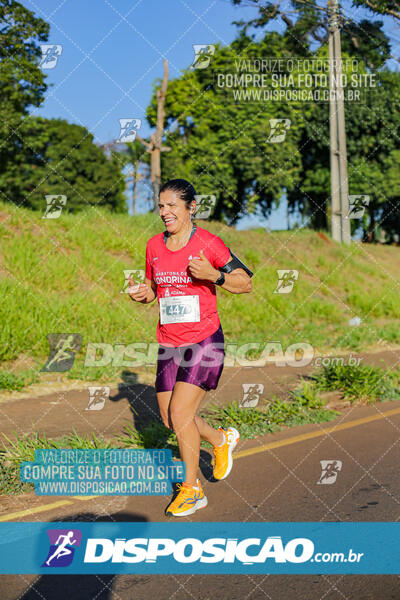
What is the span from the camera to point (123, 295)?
1449 centimetres

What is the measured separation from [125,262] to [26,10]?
33.1ft

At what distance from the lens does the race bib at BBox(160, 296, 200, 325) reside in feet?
15.7

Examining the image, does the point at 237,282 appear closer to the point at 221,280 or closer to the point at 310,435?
the point at 221,280

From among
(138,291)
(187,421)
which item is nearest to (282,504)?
(187,421)

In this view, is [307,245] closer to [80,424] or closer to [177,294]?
[80,424]

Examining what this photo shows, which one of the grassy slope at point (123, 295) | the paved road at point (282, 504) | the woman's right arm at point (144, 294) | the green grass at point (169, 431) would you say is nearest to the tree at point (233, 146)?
the grassy slope at point (123, 295)

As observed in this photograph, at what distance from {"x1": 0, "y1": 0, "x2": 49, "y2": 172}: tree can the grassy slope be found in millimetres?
6261

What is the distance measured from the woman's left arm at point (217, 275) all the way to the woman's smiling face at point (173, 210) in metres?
0.41

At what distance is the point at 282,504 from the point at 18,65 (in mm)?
20438

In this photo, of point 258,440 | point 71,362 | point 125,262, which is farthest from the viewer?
point 125,262

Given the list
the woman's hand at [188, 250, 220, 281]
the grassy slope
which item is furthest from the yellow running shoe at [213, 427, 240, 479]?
the grassy slope

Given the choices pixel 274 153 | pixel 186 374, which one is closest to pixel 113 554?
pixel 186 374

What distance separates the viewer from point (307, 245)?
23.5m

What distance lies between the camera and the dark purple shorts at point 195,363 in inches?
188
